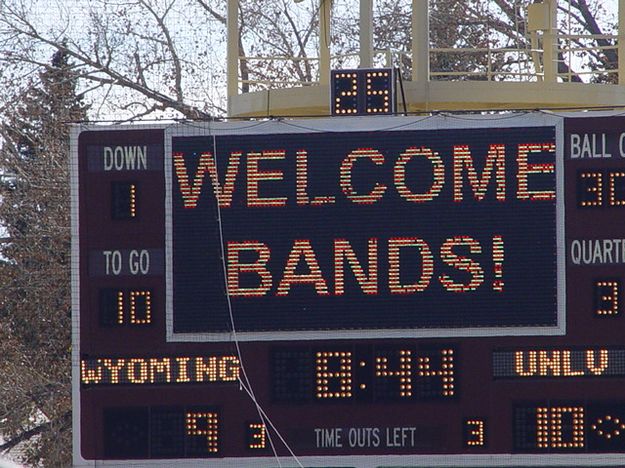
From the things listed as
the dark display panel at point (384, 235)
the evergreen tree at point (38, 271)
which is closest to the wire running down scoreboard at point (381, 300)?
the dark display panel at point (384, 235)

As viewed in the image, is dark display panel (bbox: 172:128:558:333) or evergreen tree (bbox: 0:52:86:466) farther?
evergreen tree (bbox: 0:52:86:466)

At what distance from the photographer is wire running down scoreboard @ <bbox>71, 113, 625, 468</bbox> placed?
11.5 m

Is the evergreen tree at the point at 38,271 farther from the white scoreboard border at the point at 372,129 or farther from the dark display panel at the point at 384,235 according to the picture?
the dark display panel at the point at 384,235

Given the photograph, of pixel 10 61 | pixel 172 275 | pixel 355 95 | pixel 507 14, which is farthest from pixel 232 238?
pixel 507 14

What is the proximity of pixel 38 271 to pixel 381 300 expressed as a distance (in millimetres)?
13319

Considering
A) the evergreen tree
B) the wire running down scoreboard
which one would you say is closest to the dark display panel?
the wire running down scoreboard

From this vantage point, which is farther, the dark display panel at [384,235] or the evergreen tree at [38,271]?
the evergreen tree at [38,271]

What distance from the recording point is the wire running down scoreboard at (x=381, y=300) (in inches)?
452

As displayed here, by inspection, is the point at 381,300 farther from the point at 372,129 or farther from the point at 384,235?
the point at 372,129

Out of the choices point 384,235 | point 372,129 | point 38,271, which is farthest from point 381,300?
point 38,271

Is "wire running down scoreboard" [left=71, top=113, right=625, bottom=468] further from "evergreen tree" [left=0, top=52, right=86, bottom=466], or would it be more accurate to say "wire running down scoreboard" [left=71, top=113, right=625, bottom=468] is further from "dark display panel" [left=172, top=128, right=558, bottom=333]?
"evergreen tree" [left=0, top=52, right=86, bottom=466]

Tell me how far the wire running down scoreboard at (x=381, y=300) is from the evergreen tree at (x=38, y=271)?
11.7m

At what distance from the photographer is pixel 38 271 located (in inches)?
951

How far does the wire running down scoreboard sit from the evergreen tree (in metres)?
11.7
